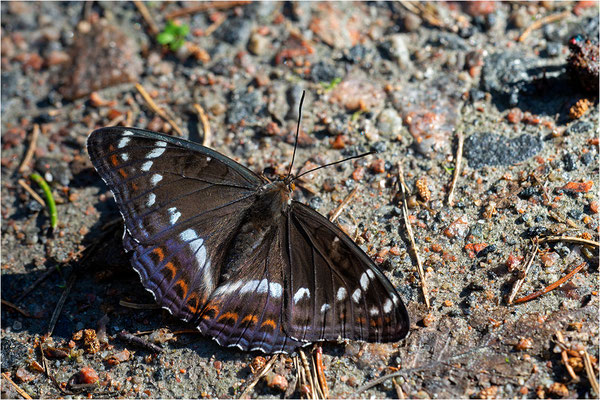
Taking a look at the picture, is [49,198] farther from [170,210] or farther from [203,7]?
[203,7]

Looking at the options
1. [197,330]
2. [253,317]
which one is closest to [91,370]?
[197,330]

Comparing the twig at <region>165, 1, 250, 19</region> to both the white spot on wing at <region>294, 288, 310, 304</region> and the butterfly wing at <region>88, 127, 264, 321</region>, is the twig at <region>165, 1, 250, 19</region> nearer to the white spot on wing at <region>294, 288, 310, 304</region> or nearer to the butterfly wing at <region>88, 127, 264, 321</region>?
the butterfly wing at <region>88, 127, 264, 321</region>

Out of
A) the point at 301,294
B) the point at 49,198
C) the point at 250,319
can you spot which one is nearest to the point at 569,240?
the point at 301,294

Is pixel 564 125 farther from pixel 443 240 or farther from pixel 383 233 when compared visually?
pixel 383 233

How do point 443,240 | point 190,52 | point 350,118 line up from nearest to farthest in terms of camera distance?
point 443,240, point 350,118, point 190,52

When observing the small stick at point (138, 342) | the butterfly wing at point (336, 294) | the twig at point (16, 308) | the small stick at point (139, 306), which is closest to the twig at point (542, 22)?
the butterfly wing at point (336, 294)

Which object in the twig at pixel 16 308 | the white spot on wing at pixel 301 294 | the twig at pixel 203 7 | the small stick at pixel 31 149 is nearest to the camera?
the white spot on wing at pixel 301 294

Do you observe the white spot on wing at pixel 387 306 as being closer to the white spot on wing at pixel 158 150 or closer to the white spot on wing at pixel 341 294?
the white spot on wing at pixel 341 294
